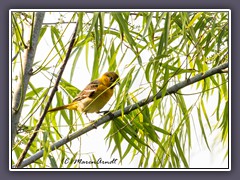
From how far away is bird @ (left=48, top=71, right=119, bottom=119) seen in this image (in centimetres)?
170

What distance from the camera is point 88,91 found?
174 centimetres

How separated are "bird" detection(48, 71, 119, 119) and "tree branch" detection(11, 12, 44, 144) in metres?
0.13

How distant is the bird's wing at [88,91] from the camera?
170 centimetres

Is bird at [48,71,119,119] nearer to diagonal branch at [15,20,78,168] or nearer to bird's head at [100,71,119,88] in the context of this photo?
bird's head at [100,71,119,88]

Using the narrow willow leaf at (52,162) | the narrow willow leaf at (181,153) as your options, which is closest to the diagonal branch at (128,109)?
the narrow willow leaf at (52,162)

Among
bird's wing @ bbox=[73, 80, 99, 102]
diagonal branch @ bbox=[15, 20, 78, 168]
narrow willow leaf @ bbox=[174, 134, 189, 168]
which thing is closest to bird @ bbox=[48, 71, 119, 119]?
bird's wing @ bbox=[73, 80, 99, 102]

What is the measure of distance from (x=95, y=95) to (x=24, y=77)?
0.34 meters

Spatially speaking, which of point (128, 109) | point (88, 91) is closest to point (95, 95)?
point (88, 91)

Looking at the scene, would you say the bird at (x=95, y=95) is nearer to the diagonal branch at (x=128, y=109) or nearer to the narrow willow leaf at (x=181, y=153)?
the diagonal branch at (x=128, y=109)

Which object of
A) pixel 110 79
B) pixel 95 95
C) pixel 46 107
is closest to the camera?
pixel 46 107

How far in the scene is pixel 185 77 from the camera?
1.63m

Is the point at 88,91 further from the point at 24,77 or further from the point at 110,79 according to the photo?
the point at 24,77
